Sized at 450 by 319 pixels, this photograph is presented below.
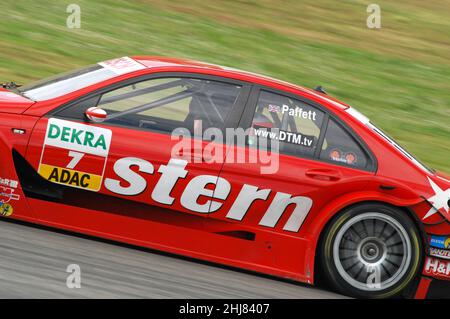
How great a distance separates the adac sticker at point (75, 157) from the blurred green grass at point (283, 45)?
5276mm

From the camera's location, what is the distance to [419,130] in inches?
513

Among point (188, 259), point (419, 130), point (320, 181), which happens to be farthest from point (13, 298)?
point (419, 130)

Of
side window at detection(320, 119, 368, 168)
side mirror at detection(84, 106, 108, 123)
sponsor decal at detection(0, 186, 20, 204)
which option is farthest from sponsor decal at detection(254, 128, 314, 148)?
sponsor decal at detection(0, 186, 20, 204)

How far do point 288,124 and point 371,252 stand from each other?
4.07ft

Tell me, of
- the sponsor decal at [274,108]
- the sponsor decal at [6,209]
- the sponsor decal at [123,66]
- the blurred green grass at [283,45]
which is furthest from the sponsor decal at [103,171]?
the blurred green grass at [283,45]

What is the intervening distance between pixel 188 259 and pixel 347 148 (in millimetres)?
1602

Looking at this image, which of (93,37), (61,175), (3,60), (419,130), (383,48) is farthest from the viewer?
(383,48)

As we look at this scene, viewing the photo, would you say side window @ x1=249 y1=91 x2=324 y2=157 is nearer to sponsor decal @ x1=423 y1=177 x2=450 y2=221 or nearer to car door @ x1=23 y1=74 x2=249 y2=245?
car door @ x1=23 y1=74 x2=249 y2=245

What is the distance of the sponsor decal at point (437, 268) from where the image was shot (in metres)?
6.79

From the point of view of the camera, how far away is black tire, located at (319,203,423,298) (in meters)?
6.72

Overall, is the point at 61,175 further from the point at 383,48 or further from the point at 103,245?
the point at 383,48

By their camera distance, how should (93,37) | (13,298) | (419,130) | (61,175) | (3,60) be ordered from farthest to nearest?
(93,37) < (419,130) < (3,60) < (61,175) < (13,298)

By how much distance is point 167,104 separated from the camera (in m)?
6.79

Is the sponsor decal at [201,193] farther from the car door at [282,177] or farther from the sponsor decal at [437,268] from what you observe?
the sponsor decal at [437,268]
